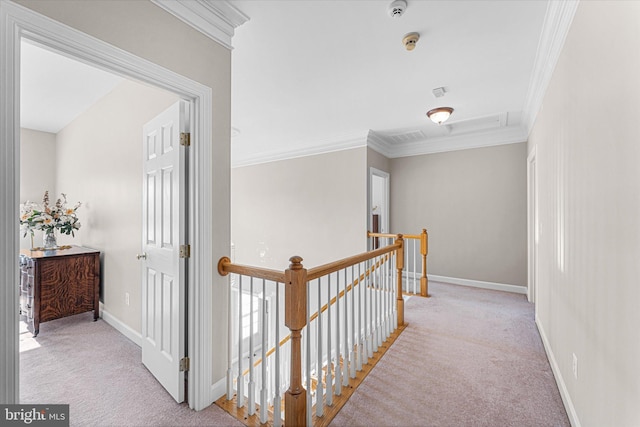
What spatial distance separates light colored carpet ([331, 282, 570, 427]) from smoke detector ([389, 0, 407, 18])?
2605mm

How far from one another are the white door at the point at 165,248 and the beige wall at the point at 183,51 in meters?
0.21

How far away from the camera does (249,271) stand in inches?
67.6

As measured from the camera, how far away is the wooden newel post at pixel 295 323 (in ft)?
4.89

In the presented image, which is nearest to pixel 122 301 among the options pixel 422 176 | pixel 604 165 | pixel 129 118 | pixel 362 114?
pixel 129 118

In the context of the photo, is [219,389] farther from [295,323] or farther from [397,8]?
[397,8]

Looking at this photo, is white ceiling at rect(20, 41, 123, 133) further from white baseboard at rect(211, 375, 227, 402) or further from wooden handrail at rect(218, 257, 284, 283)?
white baseboard at rect(211, 375, 227, 402)

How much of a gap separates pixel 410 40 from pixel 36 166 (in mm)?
5373

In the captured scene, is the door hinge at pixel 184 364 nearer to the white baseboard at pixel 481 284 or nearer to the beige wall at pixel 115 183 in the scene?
the beige wall at pixel 115 183

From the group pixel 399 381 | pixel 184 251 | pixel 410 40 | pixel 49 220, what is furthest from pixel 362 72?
pixel 49 220

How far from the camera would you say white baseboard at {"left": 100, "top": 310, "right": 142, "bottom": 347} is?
2604mm

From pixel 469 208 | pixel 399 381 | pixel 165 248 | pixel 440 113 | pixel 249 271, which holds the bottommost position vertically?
pixel 399 381

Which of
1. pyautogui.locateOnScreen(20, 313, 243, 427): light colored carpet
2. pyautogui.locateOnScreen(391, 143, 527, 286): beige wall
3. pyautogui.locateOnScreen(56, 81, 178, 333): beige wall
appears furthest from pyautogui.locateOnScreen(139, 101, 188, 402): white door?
pyautogui.locateOnScreen(391, 143, 527, 286): beige wall

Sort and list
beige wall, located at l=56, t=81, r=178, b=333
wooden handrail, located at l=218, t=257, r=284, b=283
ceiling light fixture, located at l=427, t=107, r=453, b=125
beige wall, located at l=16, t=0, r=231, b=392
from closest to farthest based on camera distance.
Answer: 1. beige wall, located at l=16, t=0, r=231, b=392
2. wooden handrail, located at l=218, t=257, r=284, b=283
3. beige wall, located at l=56, t=81, r=178, b=333
4. ceiling light fixture, located at l=427, t=107, r=453, b=125

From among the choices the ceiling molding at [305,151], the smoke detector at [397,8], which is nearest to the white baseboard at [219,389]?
the smoke detector at [397,8]
